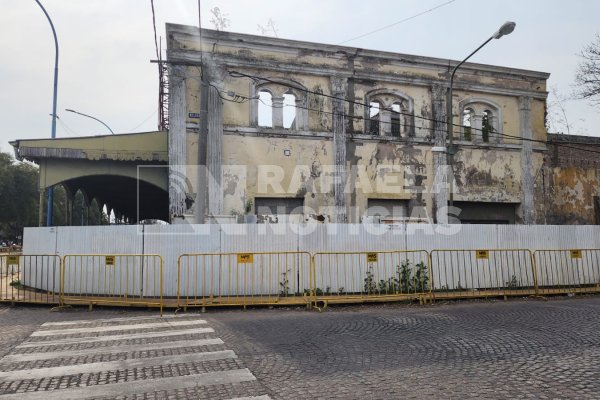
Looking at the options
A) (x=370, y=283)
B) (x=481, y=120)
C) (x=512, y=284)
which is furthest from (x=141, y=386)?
(x=481, y=120)

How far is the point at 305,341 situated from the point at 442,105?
1447cm

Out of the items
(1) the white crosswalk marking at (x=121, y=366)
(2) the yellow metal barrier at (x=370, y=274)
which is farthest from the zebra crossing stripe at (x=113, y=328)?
(2) the yellow metal barrier at (x=370, y=274)

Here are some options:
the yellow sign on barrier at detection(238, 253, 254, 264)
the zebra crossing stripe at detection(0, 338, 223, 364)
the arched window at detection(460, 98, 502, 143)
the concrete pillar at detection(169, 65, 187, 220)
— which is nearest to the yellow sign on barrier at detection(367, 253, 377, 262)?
the yellow sign on barrier at detection(238, 253, 254, 264)

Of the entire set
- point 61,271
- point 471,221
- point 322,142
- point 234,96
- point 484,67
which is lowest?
point 61,271

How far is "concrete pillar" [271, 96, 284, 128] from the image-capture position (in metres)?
16.8

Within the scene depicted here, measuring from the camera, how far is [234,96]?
53.0 feet

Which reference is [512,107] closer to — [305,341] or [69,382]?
[305,341]

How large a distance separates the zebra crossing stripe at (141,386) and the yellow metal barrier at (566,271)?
10.6m

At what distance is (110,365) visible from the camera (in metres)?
5.57

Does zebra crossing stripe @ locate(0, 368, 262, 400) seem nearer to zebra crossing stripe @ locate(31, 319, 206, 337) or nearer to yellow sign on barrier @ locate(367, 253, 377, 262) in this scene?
zebra crossing stripe @ locate(31, 319, 206, 337)

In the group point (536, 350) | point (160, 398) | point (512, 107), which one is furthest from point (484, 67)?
point (160, 398)

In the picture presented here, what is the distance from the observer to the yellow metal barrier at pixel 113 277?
10.6 m

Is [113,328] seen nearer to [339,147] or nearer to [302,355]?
[302,355]

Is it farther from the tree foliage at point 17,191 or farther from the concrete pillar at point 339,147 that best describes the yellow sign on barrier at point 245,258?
the tree foliage at point 17,191
